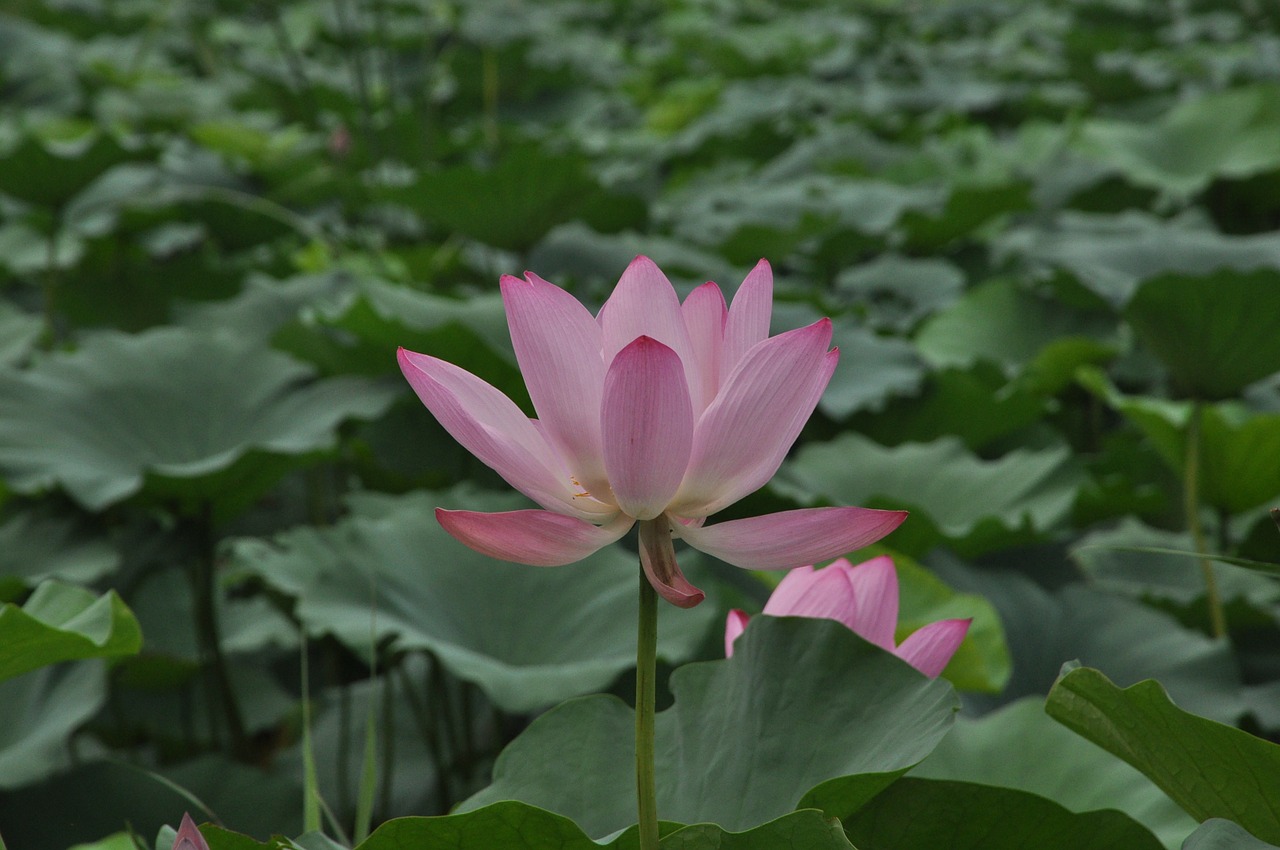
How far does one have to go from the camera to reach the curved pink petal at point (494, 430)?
0.37m

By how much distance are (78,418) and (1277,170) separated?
6.01ft

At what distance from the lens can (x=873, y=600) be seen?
517 millimetres

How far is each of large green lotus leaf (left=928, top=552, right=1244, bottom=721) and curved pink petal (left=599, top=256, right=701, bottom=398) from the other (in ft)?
1.77

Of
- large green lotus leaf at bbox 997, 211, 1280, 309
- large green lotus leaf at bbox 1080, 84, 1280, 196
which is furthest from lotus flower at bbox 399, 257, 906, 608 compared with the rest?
large green lotus leaf at bbox 1080, 84, 1280, 196

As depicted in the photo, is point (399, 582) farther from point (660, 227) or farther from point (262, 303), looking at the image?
point (660, 227)

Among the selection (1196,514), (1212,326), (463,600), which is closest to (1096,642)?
(1196,514)

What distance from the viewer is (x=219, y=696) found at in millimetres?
1280

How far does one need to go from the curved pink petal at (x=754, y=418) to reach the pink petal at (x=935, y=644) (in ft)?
0.50

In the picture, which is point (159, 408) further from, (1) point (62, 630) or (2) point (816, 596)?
(2) point (816, 596)

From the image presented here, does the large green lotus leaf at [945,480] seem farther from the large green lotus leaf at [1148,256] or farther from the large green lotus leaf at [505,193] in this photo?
the large green lotus leaf at [505,193]

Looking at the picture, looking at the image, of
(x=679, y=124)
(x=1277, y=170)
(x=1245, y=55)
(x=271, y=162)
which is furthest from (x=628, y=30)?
(x=1277, y=170)

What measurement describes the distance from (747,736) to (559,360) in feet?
0.67

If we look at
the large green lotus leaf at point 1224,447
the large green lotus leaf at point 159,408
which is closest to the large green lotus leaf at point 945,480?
the large green lotus leaf at point 1224,447

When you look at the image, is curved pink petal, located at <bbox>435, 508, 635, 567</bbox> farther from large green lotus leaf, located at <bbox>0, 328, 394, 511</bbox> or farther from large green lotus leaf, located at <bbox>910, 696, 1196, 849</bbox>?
large green lotus leaf, located at <bbox>0, 328, 394, 511</bbox>
